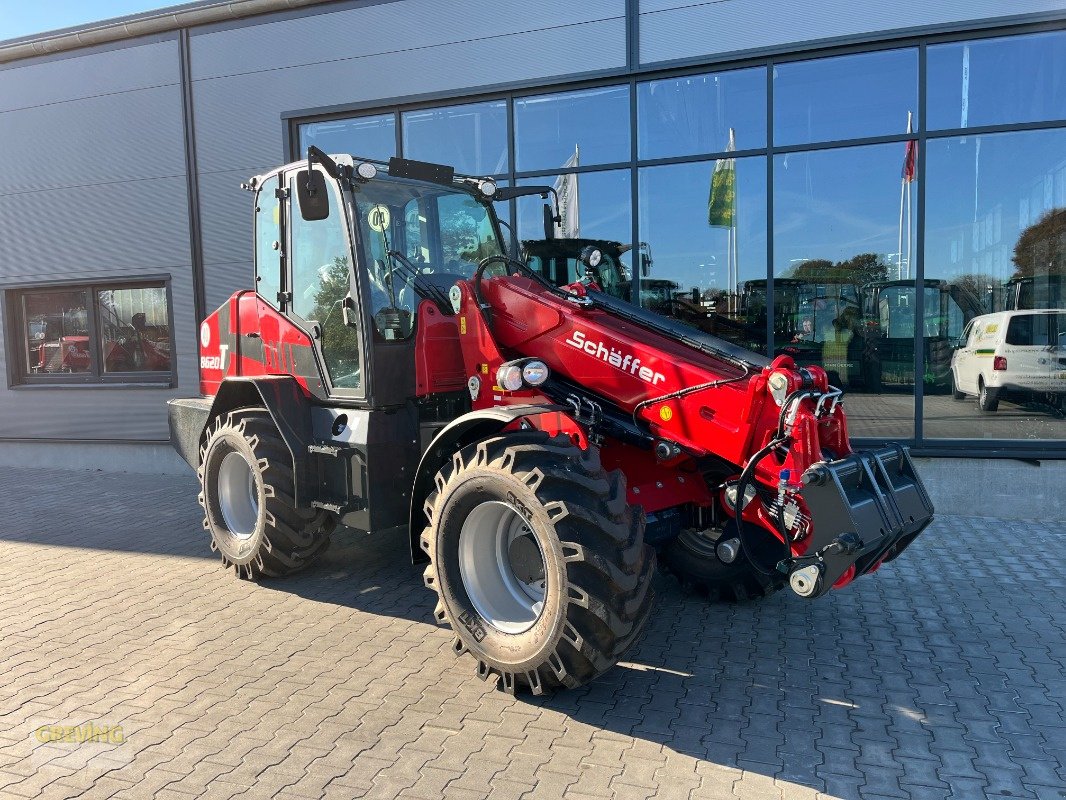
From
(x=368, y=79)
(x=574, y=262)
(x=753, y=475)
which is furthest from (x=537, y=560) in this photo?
(x=368, y=79)

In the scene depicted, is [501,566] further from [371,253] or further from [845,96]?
[845,96]

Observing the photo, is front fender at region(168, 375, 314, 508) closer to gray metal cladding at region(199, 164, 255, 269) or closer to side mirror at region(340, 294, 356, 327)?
side mirror at region(340, 294, 356, 327)

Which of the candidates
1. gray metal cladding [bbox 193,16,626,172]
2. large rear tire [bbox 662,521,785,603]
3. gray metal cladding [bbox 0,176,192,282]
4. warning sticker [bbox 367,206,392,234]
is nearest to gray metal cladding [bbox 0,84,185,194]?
gray metal cladding [bbox 0,176,192,282]

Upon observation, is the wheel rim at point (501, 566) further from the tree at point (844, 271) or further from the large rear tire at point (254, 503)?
the tree at point (844, 271)

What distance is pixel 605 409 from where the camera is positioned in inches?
180

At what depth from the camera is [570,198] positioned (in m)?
9.22

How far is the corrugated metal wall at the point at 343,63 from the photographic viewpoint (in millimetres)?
8672

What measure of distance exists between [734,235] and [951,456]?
311 centimetres

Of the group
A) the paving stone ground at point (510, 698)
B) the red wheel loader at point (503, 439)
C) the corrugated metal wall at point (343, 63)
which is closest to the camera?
the paving stone ground at point (510, 698)

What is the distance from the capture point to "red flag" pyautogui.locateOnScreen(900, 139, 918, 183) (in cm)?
799

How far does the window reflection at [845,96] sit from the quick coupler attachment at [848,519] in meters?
5.31

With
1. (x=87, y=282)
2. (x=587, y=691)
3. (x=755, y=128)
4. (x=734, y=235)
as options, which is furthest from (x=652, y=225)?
(x=87, y=282)

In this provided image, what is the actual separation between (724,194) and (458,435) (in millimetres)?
5427

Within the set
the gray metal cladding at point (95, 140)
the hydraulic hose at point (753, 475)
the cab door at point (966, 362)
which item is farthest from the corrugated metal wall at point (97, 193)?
the cab door at point (966, 362)
